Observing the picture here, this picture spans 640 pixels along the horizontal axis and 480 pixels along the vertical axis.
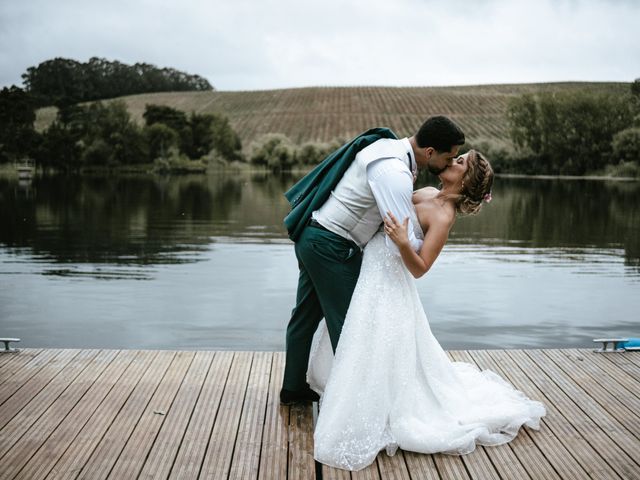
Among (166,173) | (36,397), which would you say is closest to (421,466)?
(36,397)

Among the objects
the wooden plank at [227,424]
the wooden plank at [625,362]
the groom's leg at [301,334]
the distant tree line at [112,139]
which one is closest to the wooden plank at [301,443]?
the groom's leg at [301,334]

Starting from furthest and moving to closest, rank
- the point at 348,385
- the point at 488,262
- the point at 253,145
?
the point at 253,145, the point at 488,262, the point at 348,385

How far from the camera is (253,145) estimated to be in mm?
67062

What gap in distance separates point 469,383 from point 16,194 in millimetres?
32045

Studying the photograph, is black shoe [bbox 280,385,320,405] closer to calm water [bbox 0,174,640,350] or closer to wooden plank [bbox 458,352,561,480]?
wooden plank [bbox 458,352,561,480]

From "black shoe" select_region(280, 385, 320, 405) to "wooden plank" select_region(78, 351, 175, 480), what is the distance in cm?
80

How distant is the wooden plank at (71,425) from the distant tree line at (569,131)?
5773 centimetres

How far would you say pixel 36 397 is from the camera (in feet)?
13.9

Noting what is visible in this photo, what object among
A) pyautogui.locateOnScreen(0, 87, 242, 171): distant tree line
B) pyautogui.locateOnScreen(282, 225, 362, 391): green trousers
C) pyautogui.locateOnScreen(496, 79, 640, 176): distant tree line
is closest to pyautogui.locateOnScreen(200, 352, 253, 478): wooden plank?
pyautogui.locateOnScreen(282, 225, 362, 391): green trousers

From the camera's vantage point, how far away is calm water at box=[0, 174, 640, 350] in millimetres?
8469

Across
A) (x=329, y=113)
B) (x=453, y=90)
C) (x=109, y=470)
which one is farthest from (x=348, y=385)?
(x=453, y=90)

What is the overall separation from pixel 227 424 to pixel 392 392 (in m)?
0.92

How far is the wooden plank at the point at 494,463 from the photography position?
3340mm

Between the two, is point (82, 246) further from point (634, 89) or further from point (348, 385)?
point (634, 89)
